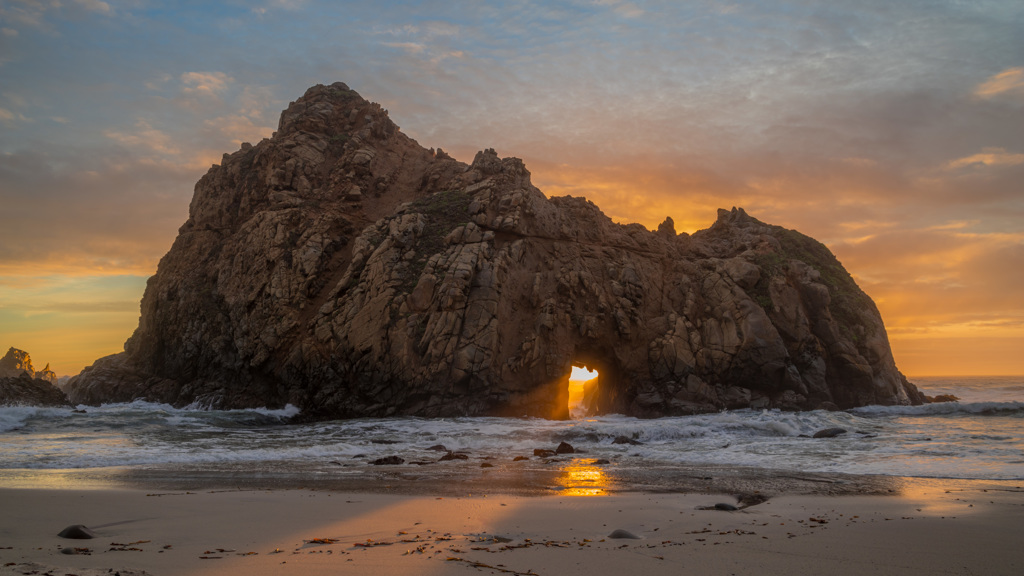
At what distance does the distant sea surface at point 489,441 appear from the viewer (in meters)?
14.4

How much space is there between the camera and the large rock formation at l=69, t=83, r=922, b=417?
95.6ft

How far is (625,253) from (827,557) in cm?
3053

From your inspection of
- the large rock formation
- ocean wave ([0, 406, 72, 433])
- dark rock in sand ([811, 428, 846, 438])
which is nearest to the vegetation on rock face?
the large rock formation

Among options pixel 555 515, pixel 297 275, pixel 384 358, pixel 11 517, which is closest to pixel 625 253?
pixel 384 358

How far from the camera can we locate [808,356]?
31953 millimetres

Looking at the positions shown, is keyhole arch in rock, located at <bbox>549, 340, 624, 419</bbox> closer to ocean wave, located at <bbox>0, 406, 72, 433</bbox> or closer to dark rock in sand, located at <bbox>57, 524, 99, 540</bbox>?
ocean wave, located at <bbox>0, 406, 72, 433</bbox>

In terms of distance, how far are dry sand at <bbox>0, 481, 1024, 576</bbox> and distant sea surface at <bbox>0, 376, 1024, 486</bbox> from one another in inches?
168

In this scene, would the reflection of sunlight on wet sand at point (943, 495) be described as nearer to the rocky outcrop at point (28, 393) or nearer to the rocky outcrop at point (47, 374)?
the rocky outcrop at point (28, 393)

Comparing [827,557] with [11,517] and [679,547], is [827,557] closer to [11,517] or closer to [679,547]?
[679,547]

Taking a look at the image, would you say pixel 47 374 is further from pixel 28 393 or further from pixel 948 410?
pixel 948 410

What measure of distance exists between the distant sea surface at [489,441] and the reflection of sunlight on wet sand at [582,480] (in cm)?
136

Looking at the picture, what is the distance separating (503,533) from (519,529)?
1.09 ft

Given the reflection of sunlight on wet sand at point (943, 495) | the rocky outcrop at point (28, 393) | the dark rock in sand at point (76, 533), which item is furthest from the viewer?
the rocky outcrop at point (28, 393)

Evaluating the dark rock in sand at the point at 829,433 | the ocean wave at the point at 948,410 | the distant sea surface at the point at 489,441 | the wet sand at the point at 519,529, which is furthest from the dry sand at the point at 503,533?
the ocean wave at the point at 948,410
